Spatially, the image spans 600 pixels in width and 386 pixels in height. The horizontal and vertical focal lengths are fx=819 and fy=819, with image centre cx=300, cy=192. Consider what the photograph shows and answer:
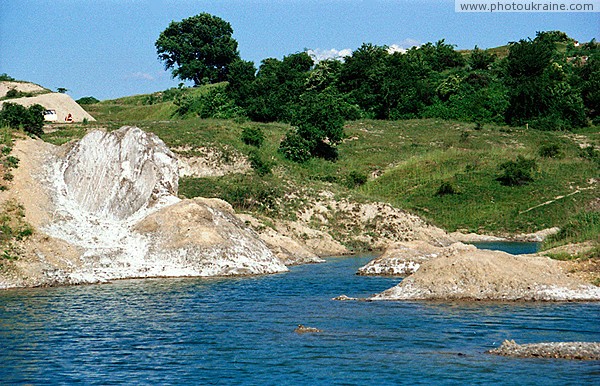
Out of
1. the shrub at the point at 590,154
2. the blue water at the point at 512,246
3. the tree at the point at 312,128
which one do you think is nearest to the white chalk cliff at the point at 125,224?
the blue water at the point at 512,246

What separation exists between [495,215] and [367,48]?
178ft

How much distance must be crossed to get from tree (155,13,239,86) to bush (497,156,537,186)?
77.0 metres

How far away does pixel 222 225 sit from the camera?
45688mm

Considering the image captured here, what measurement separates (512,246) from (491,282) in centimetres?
3984

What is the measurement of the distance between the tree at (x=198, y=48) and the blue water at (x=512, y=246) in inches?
3551

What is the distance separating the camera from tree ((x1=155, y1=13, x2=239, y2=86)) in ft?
513

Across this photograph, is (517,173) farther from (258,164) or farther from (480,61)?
(480,61)

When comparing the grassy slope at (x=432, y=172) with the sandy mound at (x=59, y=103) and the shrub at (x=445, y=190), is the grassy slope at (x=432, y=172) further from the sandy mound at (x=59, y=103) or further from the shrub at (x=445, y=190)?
the sandy mound at (x=59, y=103)

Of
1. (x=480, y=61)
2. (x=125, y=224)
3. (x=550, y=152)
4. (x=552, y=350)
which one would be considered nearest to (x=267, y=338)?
(x=552, y=350)

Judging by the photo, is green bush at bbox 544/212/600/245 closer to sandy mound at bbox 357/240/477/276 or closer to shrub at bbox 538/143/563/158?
sandy mound at bbox 357/240/477/276

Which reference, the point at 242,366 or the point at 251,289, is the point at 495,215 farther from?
the point at 242,366

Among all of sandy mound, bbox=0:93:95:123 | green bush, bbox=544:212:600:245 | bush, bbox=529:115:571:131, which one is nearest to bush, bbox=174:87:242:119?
sandy mound, bbox=0:93:95:123

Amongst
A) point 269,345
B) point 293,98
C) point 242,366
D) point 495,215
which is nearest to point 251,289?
point 269,345

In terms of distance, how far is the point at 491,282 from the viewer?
104ft
